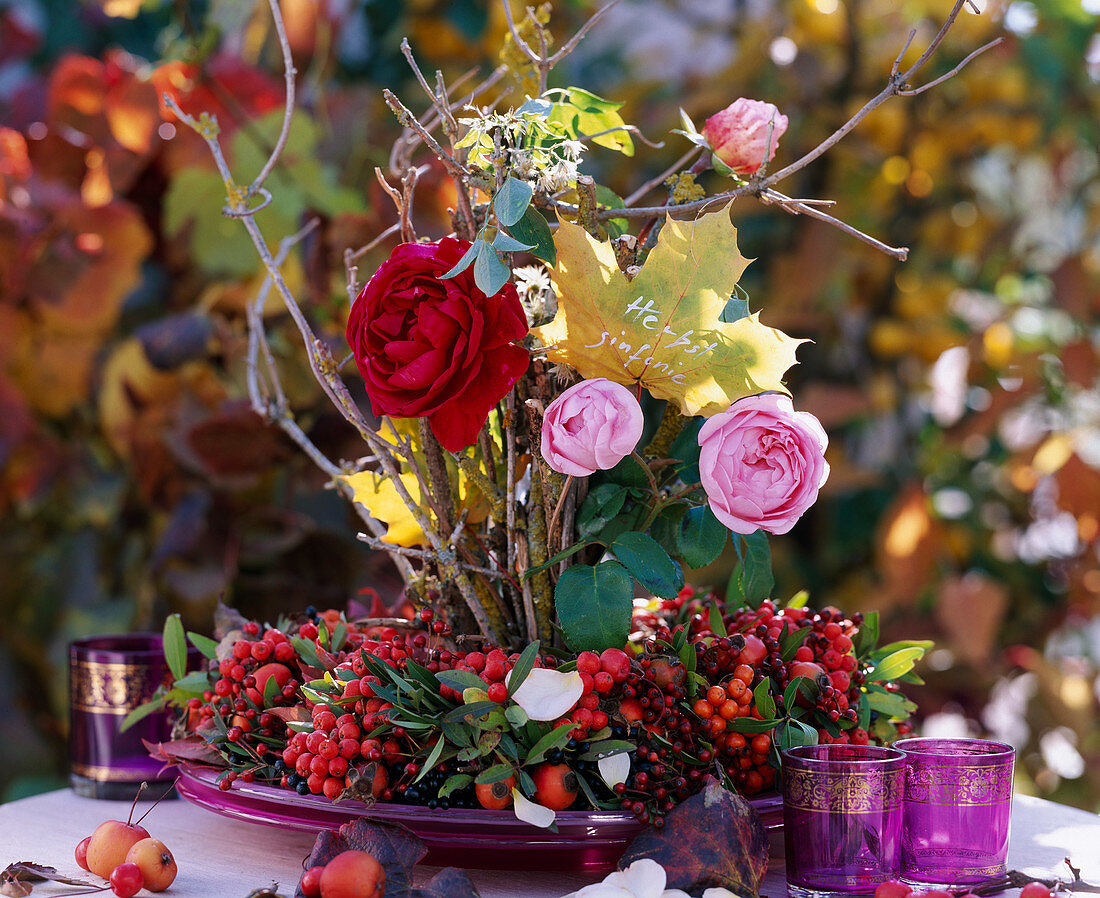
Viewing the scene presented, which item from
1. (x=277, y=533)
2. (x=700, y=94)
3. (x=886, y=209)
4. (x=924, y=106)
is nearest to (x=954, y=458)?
(x=886, y=209)

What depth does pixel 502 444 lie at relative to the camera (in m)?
0.60

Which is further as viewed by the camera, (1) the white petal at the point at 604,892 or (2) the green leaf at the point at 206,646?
(2) the green leaf at the point at 206,646

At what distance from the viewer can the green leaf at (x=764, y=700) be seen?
51 cm

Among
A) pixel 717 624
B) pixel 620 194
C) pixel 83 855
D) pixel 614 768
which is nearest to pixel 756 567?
pixel 717 624

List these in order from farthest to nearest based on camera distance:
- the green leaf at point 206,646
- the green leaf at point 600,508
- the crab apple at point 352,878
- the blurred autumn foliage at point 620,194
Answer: the blurred autumn foliage at point 620,194 < the green leaf at point 206,646 < the green leaf at point 600,508 < the crab apple at point 352,878

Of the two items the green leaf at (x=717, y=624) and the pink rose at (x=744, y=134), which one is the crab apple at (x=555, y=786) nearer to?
the green leaf at (x=717, y=624)

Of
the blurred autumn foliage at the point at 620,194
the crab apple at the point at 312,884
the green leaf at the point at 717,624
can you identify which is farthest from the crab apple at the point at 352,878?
the blurred autumn foliage at the point at 620,194

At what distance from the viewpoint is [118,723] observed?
26.3 inches

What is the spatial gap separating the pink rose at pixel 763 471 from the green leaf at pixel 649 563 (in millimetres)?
36

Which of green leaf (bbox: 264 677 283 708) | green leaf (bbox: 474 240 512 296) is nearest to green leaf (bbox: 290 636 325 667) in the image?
green leaf (bbox: 264 677 283 708)

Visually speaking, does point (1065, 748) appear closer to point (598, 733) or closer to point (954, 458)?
point (954, 458)

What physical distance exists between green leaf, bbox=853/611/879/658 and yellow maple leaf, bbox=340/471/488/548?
23cm

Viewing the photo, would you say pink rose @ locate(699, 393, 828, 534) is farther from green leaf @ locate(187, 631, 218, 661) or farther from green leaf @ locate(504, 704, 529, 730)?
green leaf @ locate(187, 631, 218, 661)

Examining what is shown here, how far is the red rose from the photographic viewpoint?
0.48m
